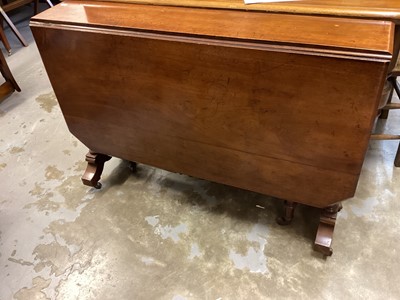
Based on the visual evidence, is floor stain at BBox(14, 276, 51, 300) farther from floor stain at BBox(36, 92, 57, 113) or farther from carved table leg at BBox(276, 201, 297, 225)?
floor stain at BBox(36, 92, 57, 113)

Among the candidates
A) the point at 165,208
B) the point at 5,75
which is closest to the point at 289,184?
the point at 165,208

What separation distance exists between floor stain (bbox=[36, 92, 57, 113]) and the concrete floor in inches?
18.7

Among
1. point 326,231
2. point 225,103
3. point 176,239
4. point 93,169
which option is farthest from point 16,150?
point 326,231

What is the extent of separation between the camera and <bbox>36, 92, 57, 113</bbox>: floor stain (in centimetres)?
208

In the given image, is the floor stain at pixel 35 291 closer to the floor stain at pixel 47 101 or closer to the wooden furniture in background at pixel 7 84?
the floor stain at pixel 47 101

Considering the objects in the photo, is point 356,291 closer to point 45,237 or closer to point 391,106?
point 391,106

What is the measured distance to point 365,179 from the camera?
149 cm

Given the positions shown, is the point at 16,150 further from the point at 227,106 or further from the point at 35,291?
the point at 227,106

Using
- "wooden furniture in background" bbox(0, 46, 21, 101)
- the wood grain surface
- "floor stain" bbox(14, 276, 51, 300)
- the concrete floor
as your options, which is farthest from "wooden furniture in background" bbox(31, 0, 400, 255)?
"wooden furniture in background" bbox(0, 46, 21, 101)

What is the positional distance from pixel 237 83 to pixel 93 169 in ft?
2.79

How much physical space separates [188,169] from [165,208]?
28cm

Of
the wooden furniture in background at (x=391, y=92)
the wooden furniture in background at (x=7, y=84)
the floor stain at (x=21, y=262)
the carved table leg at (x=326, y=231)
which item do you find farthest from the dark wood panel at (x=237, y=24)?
the wooden furniture in background at (x=7, y=84)

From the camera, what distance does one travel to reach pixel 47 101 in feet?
7.02

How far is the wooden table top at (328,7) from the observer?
881 mm
